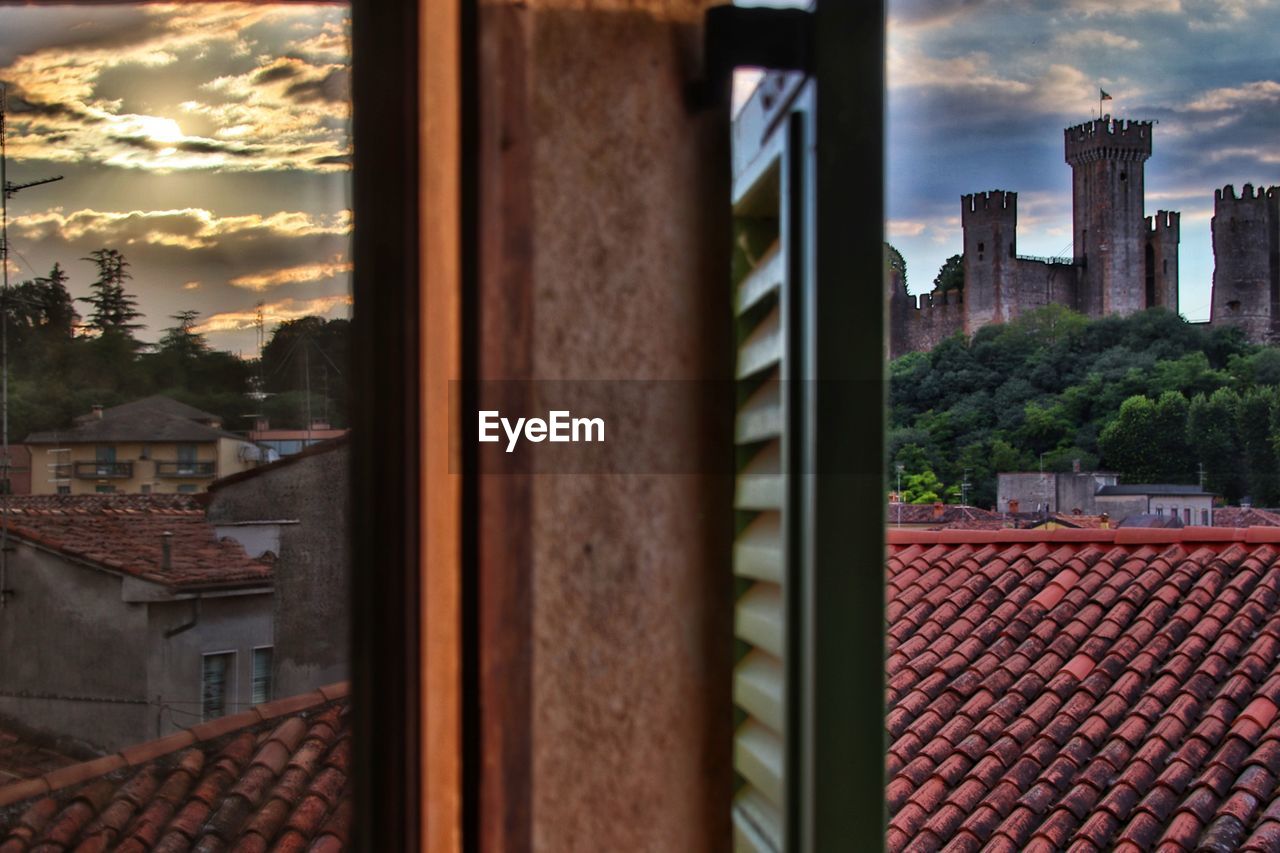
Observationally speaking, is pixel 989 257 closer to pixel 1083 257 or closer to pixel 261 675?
→ pixel 1083 257

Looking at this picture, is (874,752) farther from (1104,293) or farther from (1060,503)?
(1104,293)

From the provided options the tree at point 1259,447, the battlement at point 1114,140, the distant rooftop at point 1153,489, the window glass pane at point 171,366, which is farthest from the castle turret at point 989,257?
the window glass pane at point 171,366

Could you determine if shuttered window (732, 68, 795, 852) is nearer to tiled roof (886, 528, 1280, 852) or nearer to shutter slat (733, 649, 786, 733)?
shutter slat (733, 649, 786, 733)

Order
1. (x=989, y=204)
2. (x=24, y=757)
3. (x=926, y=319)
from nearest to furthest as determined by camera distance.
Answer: (x=24, y=757)
(x=926, y=319)
(x=989, y=204)

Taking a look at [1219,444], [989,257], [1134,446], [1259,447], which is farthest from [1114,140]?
[1134,446]

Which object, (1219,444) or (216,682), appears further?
(1219,444)
